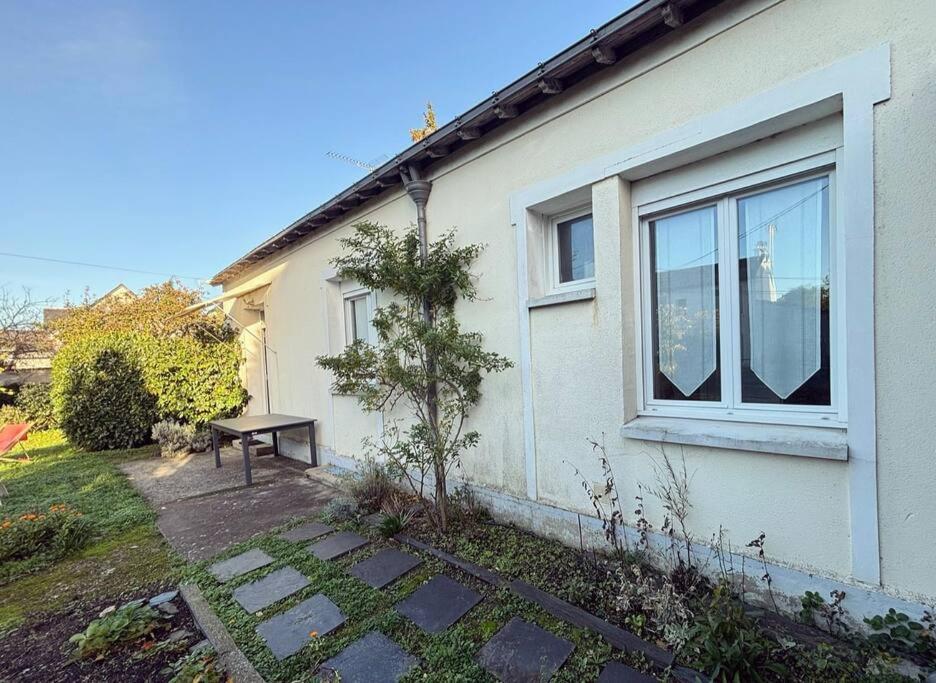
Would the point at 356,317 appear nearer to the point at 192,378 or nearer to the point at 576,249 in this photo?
the point at 576,249

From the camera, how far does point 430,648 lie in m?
2.74

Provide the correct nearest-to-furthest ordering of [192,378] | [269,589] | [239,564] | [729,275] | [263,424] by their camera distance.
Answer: [729,275] → [269,589] → [239,564] → [263,424] → [192,378]

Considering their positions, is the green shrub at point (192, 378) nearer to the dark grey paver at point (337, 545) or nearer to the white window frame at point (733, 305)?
the dark grey paver at point (337, 545)

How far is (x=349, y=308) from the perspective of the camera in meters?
7.43

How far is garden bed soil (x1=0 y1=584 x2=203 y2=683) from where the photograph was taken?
274 cm

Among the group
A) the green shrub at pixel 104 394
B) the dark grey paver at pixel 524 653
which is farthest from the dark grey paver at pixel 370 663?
the green shrub at pixel 104 394

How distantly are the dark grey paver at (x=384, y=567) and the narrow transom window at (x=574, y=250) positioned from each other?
3188 mm

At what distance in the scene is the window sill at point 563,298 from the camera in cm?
373

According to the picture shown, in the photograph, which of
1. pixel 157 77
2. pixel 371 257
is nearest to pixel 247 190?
pixel 157 77

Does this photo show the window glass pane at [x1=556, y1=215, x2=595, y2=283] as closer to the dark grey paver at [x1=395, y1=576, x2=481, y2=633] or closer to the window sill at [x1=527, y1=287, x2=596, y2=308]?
the window sill at [x1=527, y1=287, x2=596, y2=308]

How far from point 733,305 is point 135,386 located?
1321cm

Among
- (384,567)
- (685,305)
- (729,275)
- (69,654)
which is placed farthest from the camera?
(384,567)

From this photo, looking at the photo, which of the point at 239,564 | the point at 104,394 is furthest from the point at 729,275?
the point at 104,394

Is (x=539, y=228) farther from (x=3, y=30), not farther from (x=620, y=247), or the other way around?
(x=3, y=30)
